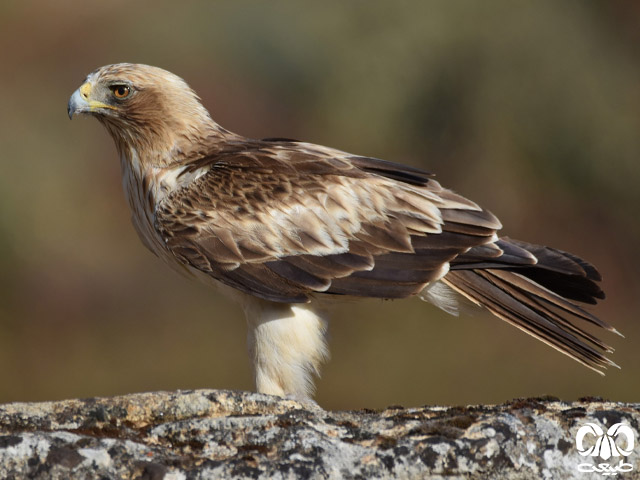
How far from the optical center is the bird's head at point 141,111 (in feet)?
20.1

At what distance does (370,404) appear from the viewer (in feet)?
34.2

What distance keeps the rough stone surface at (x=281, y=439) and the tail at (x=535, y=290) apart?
1.43m

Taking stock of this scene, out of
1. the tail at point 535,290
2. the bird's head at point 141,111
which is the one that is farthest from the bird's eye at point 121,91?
the tail at point 535,290

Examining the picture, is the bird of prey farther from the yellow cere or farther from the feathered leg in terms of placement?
the yellow cere

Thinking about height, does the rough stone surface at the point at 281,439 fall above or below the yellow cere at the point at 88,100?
below

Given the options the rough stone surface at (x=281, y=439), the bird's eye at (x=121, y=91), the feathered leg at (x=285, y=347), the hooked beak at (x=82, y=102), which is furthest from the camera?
the bird's eye at (x=121, y=91)

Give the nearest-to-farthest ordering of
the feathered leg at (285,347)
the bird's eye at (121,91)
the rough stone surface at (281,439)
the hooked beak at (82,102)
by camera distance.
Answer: the rough stone surface at (281,439), the feathered leg at (285,347), the hooked beak at (82,102), the bird's eye at (121,91)

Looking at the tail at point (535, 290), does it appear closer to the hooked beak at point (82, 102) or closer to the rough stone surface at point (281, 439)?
the rough stone surface at point (281, 439)

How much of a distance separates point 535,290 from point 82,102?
287 centimetres

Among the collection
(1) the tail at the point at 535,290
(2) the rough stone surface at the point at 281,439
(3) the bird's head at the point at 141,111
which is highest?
(3) the bird's head at the point at 141,111

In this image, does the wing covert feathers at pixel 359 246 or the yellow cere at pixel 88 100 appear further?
the yellow cere at pixel 88 100

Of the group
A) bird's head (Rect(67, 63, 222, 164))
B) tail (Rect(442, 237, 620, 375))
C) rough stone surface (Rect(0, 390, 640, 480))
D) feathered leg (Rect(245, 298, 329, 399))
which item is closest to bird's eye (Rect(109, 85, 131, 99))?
bird's head (Rect(67, 63, 222, 164))

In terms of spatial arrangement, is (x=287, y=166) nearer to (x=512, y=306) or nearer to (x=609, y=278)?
(x=512, y=306)

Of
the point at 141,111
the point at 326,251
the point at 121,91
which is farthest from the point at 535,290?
the point at 121,91
